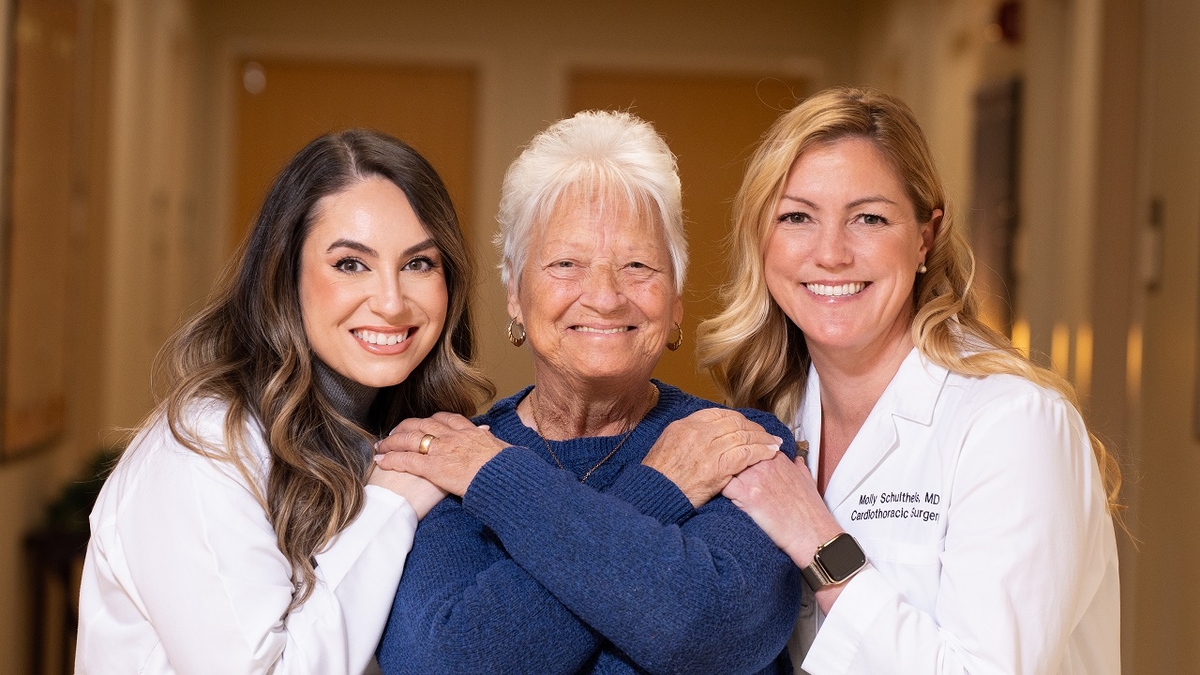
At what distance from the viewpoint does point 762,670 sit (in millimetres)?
1729

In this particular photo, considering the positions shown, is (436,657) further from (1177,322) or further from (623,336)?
(1177,322)

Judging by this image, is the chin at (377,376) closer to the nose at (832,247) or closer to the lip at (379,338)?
the lip at (379,338)

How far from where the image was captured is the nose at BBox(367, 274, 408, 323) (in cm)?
182

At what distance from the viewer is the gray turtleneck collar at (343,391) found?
1926 mm

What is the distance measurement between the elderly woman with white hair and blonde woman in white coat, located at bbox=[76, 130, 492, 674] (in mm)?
87

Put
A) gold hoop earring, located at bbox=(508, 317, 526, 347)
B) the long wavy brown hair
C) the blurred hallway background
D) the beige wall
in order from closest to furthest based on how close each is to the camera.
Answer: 1. the long wavy brown hair
2. gold hoop earring, located at bbox=(508, 317, 526, 347)
3. the beige wall
4. the blurred hallway background

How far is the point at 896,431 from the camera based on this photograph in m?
1.90

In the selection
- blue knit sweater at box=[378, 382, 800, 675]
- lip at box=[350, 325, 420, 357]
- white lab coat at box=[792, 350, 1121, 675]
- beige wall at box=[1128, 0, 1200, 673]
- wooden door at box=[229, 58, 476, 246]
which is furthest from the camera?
wooden door at box=[229, 58, 476, 246]

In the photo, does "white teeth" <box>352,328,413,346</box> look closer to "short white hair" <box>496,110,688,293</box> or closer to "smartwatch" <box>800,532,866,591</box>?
"short white hair" <box>496,110,688,293</box>

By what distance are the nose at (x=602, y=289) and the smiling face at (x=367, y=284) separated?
26 centimetres

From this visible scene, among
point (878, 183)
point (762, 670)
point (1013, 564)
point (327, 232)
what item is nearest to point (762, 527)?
point (762, 670)

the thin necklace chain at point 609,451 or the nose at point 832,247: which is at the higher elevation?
the nose at point 832,247

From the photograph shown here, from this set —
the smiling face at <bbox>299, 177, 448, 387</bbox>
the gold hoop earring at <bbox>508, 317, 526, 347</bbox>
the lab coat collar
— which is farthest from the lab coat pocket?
the smiling face at <bbox>299, 177, 448, 387</bbox>

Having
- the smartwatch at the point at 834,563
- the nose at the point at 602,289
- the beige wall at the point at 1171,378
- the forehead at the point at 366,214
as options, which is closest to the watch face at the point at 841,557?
the smartwatch at the point at 834,563
